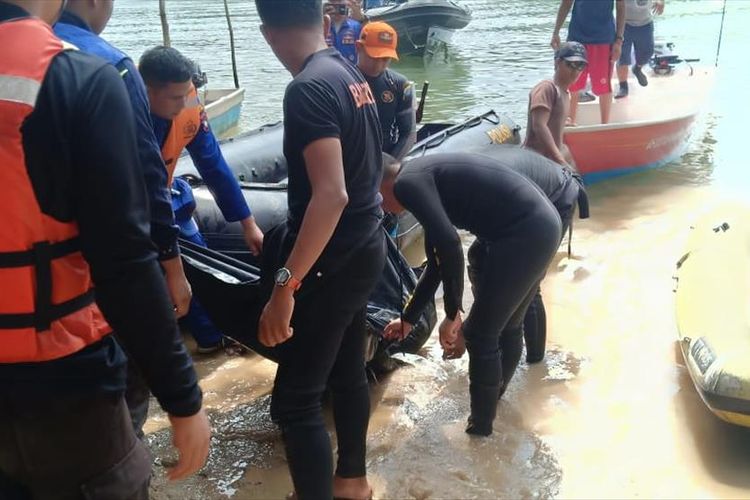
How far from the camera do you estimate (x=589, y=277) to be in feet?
17.7

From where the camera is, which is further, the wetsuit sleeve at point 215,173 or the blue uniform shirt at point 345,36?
the blue uniform shirt at point 345,36

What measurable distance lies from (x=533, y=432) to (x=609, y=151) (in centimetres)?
469

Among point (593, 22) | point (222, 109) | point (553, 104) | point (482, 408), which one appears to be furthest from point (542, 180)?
point (222, 109)

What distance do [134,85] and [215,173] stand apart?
3.65ft

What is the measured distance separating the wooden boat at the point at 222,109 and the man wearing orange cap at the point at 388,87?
429 centimetres

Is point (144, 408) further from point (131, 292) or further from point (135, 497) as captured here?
point (131, 292)

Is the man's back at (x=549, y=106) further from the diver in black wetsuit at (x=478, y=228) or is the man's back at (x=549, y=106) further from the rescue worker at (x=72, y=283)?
the rescue worker at (x=72, y=283)

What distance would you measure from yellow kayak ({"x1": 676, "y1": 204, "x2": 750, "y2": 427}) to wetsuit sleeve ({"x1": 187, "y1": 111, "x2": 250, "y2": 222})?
2164 mm

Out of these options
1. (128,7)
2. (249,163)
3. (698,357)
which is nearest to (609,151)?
(249,163)

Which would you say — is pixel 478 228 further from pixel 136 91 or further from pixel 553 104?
pixel 553 104

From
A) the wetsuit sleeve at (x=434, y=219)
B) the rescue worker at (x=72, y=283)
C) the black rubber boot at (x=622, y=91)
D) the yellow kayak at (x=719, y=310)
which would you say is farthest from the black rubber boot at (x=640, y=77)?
the rescue worker at (x=72, y=283)

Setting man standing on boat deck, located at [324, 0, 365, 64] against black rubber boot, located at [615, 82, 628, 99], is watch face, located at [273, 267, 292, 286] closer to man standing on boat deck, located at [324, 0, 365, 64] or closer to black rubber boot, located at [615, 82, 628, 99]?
man standing on boat deck, located at [324, 0, 365, 64]

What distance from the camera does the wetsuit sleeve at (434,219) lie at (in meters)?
2.76

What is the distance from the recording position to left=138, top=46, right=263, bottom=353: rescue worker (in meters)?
2.89
